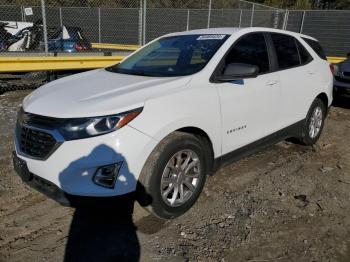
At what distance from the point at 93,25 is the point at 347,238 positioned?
15.0m

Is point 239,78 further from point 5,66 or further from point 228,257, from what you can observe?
point 5,66

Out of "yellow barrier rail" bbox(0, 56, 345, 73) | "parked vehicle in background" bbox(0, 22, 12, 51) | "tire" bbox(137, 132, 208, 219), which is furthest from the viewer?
"parked vehicle in background" bbox(0, 22, 12, 51)

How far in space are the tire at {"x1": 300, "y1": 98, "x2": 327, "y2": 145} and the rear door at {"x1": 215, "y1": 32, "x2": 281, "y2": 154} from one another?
97 centimetres

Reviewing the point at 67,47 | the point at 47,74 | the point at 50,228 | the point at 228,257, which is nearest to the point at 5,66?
the point at 47,74

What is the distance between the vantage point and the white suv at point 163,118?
9.15 feet

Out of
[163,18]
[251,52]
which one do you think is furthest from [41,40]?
[251,52]

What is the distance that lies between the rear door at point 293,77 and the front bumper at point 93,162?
2293mm

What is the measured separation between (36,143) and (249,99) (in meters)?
2.18

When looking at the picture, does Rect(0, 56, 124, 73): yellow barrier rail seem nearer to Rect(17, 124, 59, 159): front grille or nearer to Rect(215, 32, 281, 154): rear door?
Rect(17, 124, 59, 159): front grille

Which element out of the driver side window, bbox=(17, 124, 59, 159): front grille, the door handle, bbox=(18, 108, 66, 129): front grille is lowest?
bbox=(17, 124, 59, 159): front grille

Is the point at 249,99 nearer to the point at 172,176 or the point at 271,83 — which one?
the point at 271,83

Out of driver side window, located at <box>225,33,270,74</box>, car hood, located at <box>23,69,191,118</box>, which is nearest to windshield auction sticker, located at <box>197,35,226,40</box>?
driver side window, located at <box>225,33,270,74</box>

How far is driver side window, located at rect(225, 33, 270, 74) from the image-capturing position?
3.87 meters

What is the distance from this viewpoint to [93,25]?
52.7 ft
